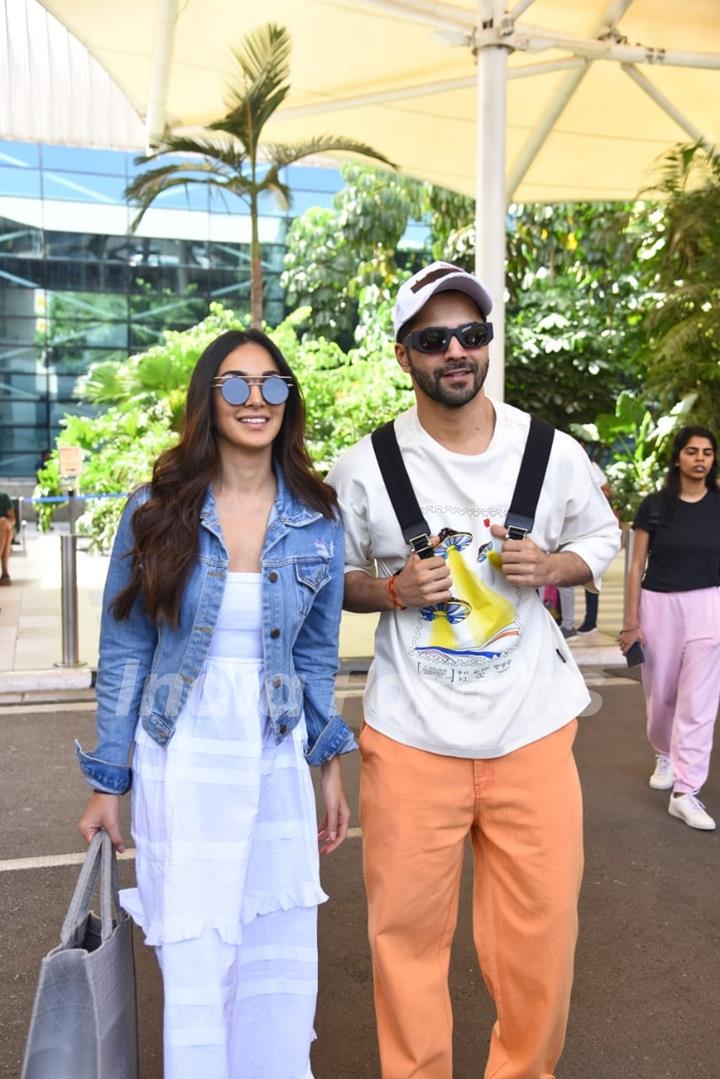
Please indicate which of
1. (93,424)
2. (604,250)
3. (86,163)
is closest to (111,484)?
(93,424)

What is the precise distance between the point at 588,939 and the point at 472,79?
10269 mm

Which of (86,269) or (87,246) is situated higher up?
(87,246)

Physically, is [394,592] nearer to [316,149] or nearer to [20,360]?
[316,149]

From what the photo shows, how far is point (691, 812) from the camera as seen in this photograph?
5621 mm

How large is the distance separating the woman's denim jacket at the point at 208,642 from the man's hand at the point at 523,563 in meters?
0.41

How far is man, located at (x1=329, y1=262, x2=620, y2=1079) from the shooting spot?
2.71 m

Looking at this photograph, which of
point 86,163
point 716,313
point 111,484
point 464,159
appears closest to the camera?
point 716,313

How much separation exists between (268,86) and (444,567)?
10370 mm

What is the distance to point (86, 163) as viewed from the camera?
30453 mm

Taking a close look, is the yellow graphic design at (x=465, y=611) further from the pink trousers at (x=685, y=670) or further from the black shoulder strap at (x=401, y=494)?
the pink trousers at (x=685, y=670)

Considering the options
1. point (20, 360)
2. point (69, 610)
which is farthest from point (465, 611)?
point (20, 360)

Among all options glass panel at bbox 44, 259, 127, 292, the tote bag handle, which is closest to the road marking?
the tote bag handle

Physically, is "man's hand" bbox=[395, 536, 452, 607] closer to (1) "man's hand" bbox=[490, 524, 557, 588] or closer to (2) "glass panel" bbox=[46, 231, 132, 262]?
(1) "man's hand" bbox=[490, 524, 557, 588]

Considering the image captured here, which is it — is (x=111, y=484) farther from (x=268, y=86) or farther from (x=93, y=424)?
(x=268, y=86)
